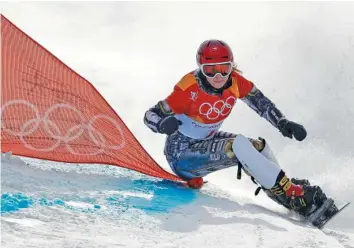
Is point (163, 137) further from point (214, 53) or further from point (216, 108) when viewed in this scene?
point (214, 53)

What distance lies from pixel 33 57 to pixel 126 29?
9.51 meters

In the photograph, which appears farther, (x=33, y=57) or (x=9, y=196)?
(x=33, y=57)

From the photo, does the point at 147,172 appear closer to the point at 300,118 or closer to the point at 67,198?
the point at 67,198

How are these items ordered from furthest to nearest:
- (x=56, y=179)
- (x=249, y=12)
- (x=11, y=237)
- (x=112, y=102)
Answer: (x=249, y=12) < (x=112, y=102) < (x=56, y=179) < (x=11, y=237)

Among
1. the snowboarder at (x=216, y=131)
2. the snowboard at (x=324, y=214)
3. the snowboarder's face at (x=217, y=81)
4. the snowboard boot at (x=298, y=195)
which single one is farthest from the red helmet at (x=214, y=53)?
the snowboard at (x=324, y=214)

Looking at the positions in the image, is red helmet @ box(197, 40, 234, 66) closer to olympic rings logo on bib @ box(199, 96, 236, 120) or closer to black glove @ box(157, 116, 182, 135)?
olympic rings logo on bib @ box(199, 96, 236, 120)

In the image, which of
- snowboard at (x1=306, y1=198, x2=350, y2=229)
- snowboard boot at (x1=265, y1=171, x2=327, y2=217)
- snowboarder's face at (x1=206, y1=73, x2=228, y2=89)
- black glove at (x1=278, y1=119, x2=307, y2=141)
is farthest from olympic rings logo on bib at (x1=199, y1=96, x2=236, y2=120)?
snowboard at (x1=306, y1=198, x2=350, y2=229)

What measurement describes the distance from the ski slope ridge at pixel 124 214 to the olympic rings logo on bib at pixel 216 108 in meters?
0.63

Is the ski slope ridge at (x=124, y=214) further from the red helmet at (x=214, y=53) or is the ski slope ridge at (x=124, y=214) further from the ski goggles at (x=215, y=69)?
the red helmet at (x=214, y=53)

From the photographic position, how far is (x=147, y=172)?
546cm

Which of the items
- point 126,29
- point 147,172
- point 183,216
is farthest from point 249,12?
point 183,216

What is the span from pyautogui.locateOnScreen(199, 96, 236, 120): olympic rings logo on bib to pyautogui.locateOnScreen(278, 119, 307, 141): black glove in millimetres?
469

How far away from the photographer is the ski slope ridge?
3.60m

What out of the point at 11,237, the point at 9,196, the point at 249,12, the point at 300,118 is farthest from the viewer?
the point at 249,12
